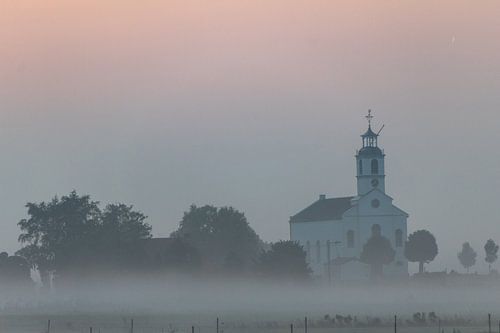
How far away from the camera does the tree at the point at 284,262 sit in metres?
161

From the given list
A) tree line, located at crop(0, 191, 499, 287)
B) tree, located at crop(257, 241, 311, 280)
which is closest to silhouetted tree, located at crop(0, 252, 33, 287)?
tree line, located at crop(0, 191, 499, 287)

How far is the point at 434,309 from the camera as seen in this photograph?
122562 millimetres

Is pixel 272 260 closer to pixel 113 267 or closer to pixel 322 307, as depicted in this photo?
pixel 113 267

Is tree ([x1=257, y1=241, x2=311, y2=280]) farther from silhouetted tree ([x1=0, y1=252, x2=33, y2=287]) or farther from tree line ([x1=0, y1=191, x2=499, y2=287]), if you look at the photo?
silhouetted tree ([x1=0, y1=252, x2=33, y2=287])

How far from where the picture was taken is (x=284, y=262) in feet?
529

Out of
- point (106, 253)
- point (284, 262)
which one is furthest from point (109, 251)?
point (284, 262)

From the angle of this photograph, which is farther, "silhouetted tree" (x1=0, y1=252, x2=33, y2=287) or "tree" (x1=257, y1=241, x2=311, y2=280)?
"silhouetted tree" (x1=0, y1=252, x2=33, y2=287)

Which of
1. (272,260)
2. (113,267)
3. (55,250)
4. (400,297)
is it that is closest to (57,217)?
(55,250)

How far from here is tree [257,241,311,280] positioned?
529 ft

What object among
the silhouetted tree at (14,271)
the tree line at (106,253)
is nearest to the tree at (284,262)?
the tree line at (106,253)

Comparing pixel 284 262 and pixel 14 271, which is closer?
pixel 284 262

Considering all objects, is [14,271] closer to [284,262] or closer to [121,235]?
[121,235]

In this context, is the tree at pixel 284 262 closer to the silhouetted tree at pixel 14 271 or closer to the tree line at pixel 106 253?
the tree line at pixel 106 253

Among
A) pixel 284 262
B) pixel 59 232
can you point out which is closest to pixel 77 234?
pixel 59 232
